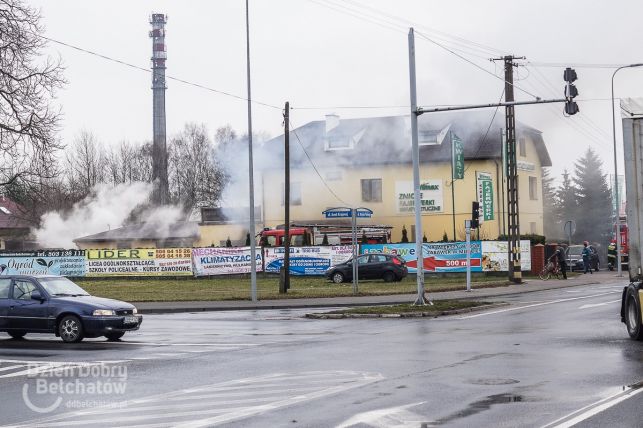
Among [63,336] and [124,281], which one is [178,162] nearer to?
[124,281]

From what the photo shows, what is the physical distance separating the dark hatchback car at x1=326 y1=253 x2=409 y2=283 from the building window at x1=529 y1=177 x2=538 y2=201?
24.6m

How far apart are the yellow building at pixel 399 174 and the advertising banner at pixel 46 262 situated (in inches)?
645

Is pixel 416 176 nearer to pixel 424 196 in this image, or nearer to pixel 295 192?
pixel 424 196

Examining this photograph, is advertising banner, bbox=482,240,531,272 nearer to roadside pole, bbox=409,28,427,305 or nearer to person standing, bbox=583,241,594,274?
person standing, bbox=583,241,594,274

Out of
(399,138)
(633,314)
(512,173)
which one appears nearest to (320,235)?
(399,138)

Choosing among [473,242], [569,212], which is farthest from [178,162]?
[473,242]

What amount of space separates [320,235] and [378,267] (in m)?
9.83

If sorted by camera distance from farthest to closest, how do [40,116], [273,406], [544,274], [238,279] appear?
[238,279], [544,274], [40,116], [273,406]

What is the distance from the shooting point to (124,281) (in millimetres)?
51125

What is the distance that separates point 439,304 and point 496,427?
61.5 ft

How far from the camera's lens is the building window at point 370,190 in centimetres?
6431

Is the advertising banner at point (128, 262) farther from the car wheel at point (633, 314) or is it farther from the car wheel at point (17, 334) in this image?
the car wheel at point (633, 314)

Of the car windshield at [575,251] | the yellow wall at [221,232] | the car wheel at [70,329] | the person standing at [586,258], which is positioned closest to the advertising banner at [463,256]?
the person standing at [586,258]

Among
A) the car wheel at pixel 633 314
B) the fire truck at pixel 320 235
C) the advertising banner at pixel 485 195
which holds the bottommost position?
the car wheel at pixel 633 314
